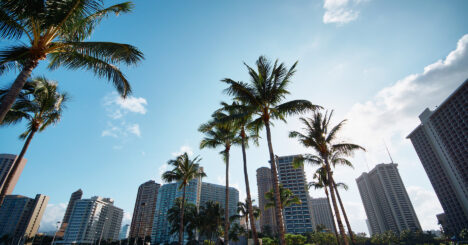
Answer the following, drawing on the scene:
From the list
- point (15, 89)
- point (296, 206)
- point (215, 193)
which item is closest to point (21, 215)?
point (215, 193)

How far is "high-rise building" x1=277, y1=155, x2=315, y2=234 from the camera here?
340 ft

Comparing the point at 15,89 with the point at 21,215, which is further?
the point at 21,215

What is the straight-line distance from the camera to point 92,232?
6284 inches

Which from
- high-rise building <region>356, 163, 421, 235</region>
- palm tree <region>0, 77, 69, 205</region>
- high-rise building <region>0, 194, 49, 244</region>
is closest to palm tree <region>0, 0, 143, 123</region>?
palm tree <region>0, 77, 69, 205</region>

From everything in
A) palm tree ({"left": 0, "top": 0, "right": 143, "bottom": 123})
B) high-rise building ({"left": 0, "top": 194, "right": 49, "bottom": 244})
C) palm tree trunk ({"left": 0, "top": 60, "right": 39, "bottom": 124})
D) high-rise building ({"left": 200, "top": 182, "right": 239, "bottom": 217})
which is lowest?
palm tree trunk ({"left": 0, "top": 60, "right": 39, "bottom": 124})

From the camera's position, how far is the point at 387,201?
149125mm

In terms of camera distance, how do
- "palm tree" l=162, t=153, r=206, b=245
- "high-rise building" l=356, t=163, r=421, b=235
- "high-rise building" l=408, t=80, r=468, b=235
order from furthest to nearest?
1. "high-rise building" l=356, t=163, r=421, b=235
2. "high-rise building" l=408, t=80, r=468, b=235
3. "palm tree" l=162, t=153, r=206, b=245

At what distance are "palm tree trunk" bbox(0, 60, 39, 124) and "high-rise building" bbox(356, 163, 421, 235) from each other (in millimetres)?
191029

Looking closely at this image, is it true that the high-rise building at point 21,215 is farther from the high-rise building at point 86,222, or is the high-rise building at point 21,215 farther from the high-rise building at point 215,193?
the high-rise building at point 215,193

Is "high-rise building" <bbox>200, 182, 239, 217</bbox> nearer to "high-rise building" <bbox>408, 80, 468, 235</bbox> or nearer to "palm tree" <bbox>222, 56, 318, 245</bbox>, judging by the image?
"high-rise building" <bbox>408, 80, 468, 235</bbox>

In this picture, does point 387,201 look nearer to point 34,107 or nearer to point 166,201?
point 166,201

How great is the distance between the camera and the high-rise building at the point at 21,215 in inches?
4791

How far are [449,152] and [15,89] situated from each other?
136538mm

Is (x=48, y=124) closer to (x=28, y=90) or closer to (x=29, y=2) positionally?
(x=28, y=90)
